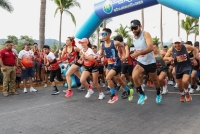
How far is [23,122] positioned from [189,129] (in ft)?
10.2

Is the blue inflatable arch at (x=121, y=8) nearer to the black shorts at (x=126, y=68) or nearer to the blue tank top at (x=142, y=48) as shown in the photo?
the black shorts at (x=126, y=68)

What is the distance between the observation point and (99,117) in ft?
17.4

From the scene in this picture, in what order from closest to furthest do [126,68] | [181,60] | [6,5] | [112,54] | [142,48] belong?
[142,48] → [181,60] → [112,54] → [126,68] → [6,5]

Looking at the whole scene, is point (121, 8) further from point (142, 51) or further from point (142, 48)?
point (142, 51)

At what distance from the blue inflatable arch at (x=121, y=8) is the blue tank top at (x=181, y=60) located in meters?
2.13

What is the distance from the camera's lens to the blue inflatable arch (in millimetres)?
7950

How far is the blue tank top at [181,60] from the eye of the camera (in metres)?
6.34

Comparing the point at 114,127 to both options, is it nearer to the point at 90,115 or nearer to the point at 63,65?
the point at 90,115

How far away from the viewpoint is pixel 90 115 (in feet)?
18.1

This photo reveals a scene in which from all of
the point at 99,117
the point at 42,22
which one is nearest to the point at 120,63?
the point at 99,117

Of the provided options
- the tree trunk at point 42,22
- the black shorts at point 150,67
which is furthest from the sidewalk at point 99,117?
the tree trunk at point 42,22

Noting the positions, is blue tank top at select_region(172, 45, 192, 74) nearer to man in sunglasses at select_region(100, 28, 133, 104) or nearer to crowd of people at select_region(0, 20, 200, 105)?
crowd of people at select_region(0, 20, 200, 105)

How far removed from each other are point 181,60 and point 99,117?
260 centimetres

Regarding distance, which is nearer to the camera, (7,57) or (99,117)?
(99,117)
